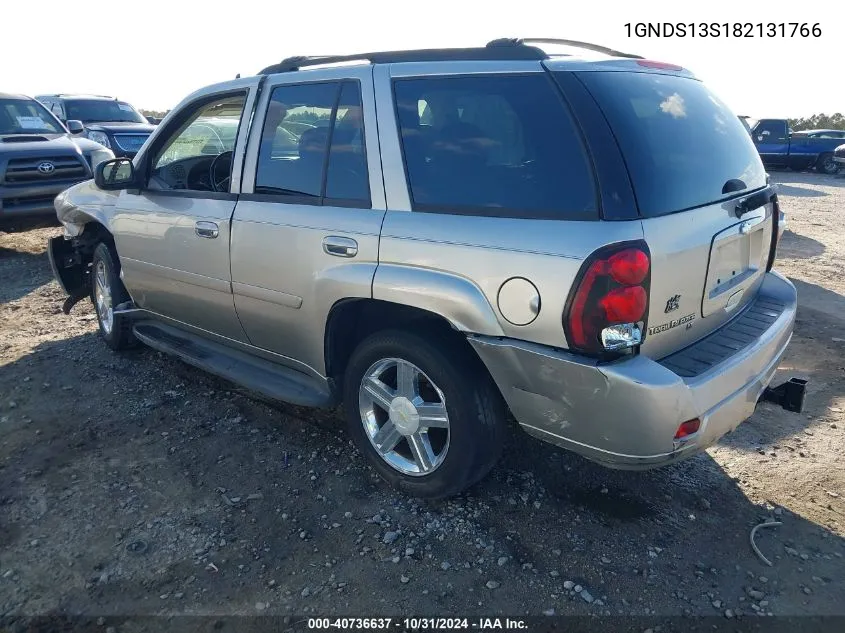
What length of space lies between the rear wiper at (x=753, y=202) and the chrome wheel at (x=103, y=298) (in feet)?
13.9

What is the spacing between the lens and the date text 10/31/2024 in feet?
7.95

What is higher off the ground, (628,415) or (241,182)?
(241,182)

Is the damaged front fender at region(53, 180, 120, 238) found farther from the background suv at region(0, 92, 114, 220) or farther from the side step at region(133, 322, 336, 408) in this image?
the background suv at region(0, 92, 114, 220)

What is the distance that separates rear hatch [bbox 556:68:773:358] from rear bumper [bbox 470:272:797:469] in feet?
0.45

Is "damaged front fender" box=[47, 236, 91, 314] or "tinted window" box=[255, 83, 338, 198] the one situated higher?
"tinted window" box=[255, 83, 338, 198]

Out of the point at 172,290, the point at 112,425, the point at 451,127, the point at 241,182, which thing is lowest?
the point at 112,425

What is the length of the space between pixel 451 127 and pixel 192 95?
2.03 metres

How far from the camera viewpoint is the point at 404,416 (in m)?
3.07

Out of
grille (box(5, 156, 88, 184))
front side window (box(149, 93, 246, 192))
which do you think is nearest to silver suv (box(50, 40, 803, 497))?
front side window (box(149, 93, 246, 192))

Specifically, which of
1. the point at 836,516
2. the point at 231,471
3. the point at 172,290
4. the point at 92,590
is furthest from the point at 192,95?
the point at 836,516

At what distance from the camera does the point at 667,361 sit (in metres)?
2.54

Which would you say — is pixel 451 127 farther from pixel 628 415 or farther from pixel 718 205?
pixel 628 415

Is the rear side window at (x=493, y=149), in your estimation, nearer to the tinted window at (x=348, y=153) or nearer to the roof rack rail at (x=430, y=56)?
the roof rack rail at (x=430, y=56)

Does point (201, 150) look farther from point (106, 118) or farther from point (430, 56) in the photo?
point (106, 118)
